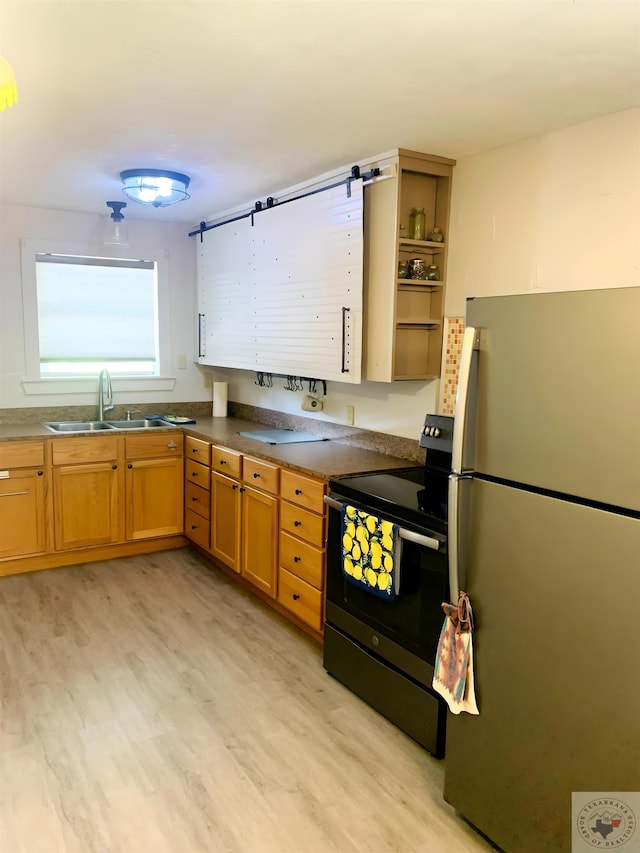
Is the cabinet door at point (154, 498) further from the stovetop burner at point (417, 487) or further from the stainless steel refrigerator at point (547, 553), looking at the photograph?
the stainless steel refrigerator at point (547, 553)

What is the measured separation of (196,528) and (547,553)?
2.96 m

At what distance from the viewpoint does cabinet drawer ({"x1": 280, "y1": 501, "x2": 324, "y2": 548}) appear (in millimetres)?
2918

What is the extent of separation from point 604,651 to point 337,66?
5.94 feet

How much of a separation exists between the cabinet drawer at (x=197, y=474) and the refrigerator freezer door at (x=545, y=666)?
7.83 ft

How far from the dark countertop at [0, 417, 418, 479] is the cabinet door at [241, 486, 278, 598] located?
0.24 metres

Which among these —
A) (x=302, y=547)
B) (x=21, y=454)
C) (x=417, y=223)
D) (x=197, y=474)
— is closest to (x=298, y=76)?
(x=417, y=223)

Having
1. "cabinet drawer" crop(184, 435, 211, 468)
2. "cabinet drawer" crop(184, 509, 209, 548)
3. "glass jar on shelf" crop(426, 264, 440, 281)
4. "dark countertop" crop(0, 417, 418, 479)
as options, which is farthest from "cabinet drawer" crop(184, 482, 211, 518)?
"glass jar on shelf" crop(426, 264, 440, 281)

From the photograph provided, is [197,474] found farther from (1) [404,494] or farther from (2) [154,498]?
(1) [404,494]

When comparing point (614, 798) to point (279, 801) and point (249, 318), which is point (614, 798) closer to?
point (279, 801)

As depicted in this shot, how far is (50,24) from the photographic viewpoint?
5.65ft

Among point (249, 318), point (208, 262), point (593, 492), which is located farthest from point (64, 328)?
point (593, 492)

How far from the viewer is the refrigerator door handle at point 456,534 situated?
6.05 ft

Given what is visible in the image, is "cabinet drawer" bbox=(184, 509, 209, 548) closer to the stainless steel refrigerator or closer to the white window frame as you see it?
the white window frame

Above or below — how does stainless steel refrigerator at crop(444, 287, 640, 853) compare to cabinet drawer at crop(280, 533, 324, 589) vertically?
above
